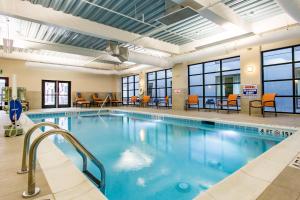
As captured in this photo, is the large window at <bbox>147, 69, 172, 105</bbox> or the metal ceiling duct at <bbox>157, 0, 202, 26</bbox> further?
the large window at <bbox>147, 69, 172, 105</bbox>

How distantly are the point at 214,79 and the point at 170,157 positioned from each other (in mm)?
6188

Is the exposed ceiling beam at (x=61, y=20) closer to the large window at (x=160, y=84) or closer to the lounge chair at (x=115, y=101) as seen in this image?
the large window at (x=160, y=84)

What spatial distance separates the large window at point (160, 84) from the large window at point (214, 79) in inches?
67.0

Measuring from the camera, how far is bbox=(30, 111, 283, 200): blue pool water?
2.04 meters

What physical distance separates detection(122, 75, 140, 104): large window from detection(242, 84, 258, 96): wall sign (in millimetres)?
7630

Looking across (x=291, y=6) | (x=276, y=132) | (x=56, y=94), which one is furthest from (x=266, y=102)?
(x=56, y=94)

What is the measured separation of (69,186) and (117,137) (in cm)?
309

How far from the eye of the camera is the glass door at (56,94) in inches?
427

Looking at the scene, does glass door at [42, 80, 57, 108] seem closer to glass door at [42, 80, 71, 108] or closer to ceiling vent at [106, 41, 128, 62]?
glass door at [42, 80, 71, 108]

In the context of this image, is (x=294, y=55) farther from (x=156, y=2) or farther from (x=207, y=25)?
(x=156, y=2)

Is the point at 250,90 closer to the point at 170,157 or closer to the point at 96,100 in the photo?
the point at 170,157

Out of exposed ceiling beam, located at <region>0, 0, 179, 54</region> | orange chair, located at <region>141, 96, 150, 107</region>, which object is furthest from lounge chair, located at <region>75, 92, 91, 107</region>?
exposed ceiling beam, located at <region>0, 0, 179, 54</region>

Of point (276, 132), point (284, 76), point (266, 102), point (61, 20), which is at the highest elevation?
point (61, 20)

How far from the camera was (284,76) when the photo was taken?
6.08 metres
